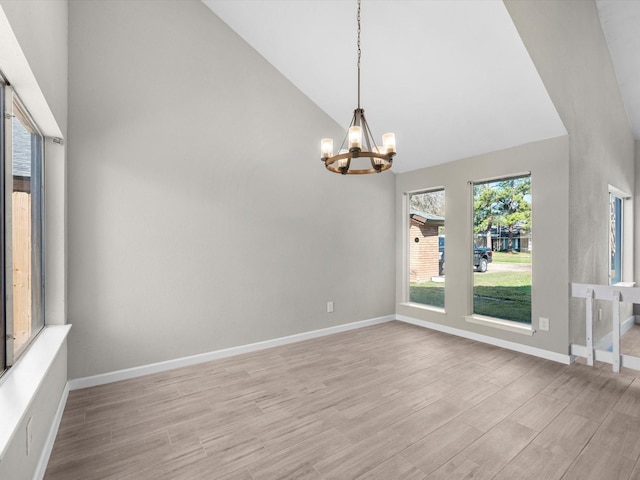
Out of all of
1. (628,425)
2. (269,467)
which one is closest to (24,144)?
(269,467)

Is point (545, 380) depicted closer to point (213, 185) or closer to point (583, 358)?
point (583, 358)

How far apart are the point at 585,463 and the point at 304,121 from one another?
4059mm

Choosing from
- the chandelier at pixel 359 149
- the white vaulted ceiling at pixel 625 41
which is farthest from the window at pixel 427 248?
the white vaulted ceiling at pixel 625 41

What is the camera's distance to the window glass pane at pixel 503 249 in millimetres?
3764

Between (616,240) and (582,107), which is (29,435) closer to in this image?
(582,107)

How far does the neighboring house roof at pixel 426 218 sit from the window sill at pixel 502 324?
4.33 feet

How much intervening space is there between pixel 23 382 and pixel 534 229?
4385mm

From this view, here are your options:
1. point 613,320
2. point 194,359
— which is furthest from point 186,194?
point 613,320

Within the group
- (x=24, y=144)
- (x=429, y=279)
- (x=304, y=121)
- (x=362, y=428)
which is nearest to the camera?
(x=24, y=144)

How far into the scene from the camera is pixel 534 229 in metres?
3.57

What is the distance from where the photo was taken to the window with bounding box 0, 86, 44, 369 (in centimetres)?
163

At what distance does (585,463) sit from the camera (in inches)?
73.2

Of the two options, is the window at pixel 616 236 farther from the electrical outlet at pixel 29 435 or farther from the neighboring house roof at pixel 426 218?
the electrical outlet at pixel 29 435

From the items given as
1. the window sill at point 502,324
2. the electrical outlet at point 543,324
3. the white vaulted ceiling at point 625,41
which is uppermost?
the white vaulted ceiling at point 625,41
